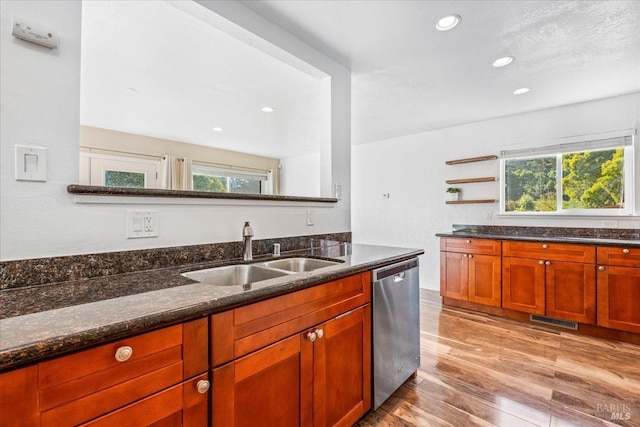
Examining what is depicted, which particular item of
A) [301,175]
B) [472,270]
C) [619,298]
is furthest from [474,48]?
[301,175]

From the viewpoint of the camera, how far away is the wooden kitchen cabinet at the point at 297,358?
0.94 meters

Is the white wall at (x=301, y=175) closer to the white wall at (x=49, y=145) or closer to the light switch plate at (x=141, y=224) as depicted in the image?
the light switch plate at (x=141, y=224)

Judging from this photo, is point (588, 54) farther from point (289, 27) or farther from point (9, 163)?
point (9, 163)

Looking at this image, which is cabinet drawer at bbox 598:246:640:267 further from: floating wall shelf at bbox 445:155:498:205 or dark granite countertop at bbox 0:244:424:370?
dark granite countertop at bbox 0:244:424:370

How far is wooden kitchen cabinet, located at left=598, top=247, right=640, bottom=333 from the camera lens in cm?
248

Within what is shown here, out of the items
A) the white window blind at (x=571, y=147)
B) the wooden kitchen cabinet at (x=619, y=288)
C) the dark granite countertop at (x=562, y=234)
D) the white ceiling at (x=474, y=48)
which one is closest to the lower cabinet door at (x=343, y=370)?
the white ceiling at (x=474, y=48)

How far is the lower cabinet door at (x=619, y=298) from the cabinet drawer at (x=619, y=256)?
44 mm

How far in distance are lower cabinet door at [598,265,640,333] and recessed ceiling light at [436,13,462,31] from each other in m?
2.49

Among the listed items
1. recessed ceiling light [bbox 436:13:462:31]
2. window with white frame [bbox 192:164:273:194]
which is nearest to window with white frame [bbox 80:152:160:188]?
window with white frame [bbox 192:164:273:194]

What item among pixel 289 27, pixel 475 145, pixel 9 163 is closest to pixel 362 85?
pixel 289 27

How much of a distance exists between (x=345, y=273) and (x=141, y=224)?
954 millimetres

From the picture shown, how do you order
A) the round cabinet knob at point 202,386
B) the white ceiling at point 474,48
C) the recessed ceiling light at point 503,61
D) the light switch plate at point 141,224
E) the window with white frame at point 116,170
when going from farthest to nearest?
the window with white frame at point 116,170
the recessed ceiling light at point 503,61
the white ceiling at point 474,48
the light switch plate at point 141,224
the round cabinet knob at point 202,386

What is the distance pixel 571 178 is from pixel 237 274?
3808 millimetres

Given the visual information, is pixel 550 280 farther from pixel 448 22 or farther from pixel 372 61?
pixel 372 61
